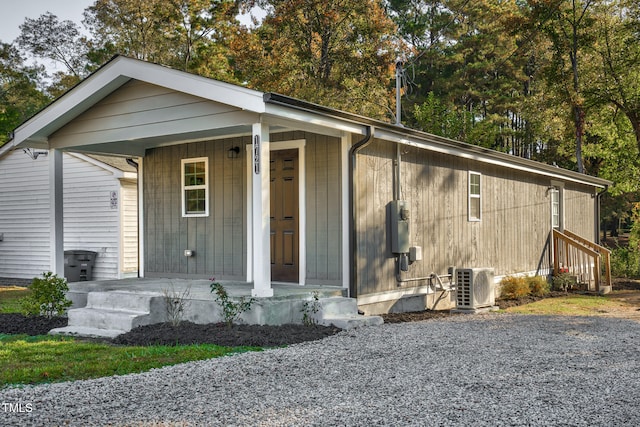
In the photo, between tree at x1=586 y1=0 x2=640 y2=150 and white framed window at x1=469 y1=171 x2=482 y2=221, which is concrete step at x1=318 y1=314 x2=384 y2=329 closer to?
white framed window at x1=469 y1=171 x2=482 y2=221

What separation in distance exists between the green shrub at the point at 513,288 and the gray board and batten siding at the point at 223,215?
4.95m

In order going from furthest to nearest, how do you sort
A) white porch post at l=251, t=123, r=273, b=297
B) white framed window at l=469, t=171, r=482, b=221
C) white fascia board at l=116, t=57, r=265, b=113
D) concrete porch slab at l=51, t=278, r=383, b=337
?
white framed window at l=469, t=171, r=482, b=221 → concrete porch slab at l=51, t=278, r=383, b=337 → white porch post at l=251, t=123, r=273, b=297 → white fascia board at l=116, t=57, r=265, b=113

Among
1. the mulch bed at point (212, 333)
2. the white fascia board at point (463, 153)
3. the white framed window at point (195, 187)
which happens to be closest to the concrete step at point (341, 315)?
the mulch bed at point (212, 333)

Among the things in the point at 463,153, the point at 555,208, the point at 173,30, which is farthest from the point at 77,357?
the point at 173,30

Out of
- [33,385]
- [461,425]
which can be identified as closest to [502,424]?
[461,425]

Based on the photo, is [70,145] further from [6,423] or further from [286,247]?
[6,423]

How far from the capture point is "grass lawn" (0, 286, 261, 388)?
543 cm

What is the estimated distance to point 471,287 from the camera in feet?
33.3

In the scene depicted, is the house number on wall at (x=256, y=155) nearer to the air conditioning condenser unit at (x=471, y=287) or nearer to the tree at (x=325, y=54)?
the air conditioning condenser unit at (x=471, y=287)

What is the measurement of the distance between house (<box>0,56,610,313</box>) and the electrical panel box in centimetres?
2

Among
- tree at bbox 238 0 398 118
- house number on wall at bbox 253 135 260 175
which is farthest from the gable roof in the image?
tree at bbox 238 0 398 118

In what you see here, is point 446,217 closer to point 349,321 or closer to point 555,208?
point 349,321

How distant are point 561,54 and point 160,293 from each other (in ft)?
62.1

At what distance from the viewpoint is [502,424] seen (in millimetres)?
4117
